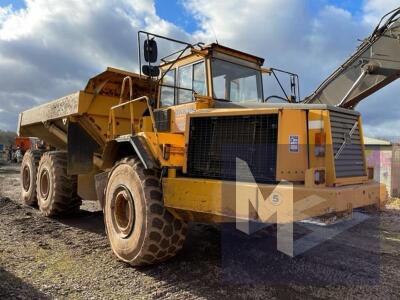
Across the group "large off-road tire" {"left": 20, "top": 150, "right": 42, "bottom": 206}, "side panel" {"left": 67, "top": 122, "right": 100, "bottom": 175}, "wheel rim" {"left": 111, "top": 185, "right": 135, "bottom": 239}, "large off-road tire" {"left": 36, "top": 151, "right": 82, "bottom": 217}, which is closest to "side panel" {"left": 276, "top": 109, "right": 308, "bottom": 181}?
"wheel rim" {"left": 111, "top": 185, "right": 135, "bottom": 239}

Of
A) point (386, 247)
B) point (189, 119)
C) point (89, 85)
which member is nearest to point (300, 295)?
point (189, 119)

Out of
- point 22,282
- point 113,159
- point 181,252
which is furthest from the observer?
point 113,159

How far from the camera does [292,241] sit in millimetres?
6566

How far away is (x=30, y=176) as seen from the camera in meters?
9.54

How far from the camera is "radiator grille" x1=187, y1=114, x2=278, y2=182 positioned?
4.45 meters

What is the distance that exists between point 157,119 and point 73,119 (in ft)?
7.82

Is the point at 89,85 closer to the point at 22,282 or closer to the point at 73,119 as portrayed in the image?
the point at 73,119

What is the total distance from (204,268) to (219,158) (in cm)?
137

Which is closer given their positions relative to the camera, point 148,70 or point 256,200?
point 256,200

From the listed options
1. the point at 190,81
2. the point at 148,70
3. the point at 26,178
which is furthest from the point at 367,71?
the point at 26,178

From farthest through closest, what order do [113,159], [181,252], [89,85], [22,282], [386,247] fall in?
[89,85]
[386,247]
[113,159]
[181,252]
[22,282]

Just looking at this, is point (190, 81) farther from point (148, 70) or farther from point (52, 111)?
point (52, 111)

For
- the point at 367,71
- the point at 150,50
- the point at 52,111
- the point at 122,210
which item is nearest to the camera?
the point at 150,50

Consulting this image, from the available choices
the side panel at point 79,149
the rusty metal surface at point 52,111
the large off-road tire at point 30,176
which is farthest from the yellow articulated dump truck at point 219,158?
the large off-road tire at point 30,176
